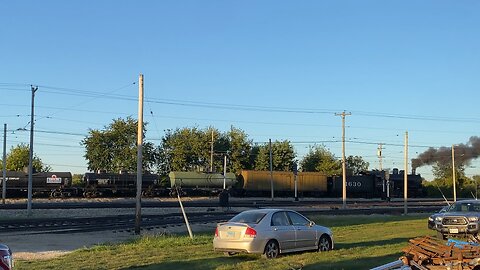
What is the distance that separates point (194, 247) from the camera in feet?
64.0

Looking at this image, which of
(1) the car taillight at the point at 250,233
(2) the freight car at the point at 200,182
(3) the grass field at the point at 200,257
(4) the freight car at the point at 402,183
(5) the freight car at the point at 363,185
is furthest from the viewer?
(4) the freight car at the point at 402,183

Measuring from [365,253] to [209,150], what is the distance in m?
81.0

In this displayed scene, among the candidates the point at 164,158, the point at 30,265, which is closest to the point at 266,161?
the point at 164,158

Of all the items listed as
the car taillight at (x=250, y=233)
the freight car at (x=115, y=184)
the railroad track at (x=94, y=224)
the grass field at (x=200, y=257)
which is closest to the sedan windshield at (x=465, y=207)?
the grass field at (x=200, y=257)

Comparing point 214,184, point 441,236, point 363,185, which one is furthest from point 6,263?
point 363,185

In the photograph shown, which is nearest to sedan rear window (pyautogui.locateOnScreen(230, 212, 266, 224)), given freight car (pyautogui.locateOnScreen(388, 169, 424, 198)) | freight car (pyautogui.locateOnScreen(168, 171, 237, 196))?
freight car (pyautogui.locateOnScreen(168, 171, 237, 196))

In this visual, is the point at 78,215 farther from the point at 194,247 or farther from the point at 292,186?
the point at 292,186

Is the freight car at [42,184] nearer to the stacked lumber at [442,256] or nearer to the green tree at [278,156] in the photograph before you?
the green tree at [278,156]

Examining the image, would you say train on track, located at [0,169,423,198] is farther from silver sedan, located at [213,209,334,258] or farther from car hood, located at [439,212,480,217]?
silver sedan, located at [213,209,334,258]

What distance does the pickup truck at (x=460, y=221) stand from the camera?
20.7m

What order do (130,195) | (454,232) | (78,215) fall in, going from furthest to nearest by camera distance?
(130,195), (78,215), (454,232)

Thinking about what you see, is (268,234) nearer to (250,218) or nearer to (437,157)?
(250,218)

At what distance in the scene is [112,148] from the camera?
8938 centimetres

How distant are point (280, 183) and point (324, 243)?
175 feet
